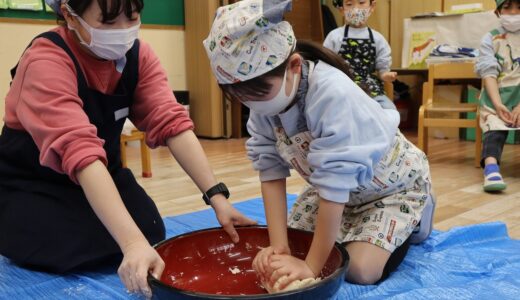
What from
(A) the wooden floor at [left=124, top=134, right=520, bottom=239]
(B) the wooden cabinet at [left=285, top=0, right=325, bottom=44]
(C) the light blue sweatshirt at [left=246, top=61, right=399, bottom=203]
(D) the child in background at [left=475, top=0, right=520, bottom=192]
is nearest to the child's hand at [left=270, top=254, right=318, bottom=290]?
(C) the light blue sweatshirt at [left=246, top=61, right=399, bottom=203]

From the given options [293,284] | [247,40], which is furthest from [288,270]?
[247,40]

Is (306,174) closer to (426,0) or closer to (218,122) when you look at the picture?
(218,122)

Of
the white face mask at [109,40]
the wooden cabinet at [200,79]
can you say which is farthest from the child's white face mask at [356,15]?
the white face mask at [109,40]

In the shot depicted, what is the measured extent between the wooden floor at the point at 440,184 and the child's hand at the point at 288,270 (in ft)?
2.44

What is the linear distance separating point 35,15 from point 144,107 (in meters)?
2.15

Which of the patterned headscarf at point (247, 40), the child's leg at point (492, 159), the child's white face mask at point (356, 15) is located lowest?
the child's leg at point (492, 159)

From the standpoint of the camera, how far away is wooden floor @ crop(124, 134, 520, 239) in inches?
63.6

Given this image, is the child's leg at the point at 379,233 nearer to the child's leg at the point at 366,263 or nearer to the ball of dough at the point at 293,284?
the child's leg at the point at 366,263

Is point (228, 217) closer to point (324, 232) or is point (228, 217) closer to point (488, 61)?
point (324, 232)

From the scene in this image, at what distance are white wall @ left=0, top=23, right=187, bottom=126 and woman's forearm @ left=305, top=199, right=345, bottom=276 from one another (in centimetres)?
250

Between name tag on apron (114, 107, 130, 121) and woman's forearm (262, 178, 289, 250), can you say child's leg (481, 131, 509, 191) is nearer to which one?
woman's forearm (262, 178, 289, 250)

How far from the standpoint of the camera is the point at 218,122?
11.9 feet

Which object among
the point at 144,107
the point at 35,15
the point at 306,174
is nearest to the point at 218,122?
the point at 35,15

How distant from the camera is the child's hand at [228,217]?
101cm
